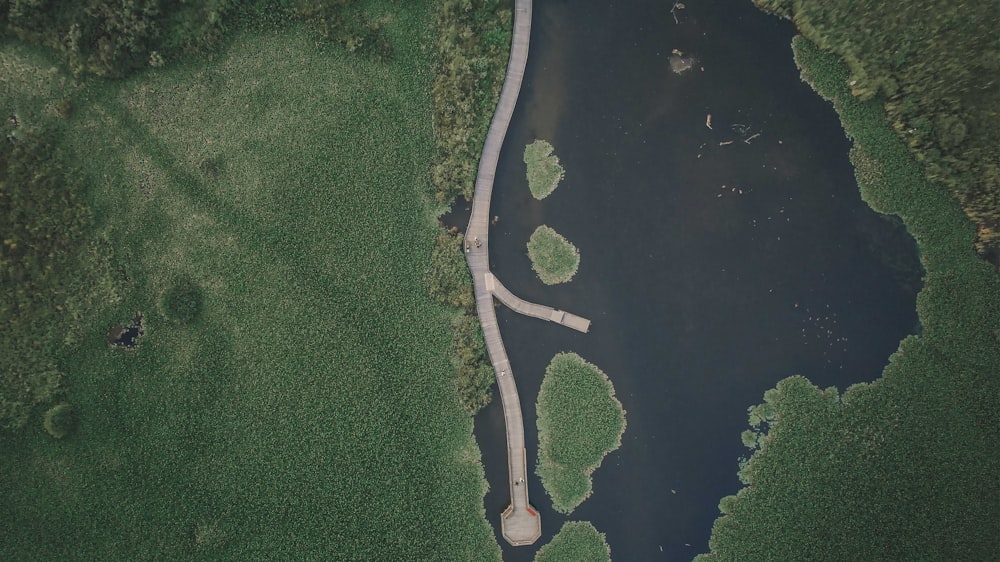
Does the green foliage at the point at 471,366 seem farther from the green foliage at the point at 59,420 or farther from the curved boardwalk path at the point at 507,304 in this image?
the green foliage at the point at 59,420

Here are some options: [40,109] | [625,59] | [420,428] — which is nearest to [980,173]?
[625,59]

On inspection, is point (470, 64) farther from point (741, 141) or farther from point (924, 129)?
point (924, 129)

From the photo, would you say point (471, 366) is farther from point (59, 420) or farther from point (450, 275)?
point (59, 420)

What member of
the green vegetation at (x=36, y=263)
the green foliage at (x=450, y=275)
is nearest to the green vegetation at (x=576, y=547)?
the green foliage at (x=450, y=275)

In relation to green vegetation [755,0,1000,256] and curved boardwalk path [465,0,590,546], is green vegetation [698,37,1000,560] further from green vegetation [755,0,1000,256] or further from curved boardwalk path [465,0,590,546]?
curved boardwalk path [465,0,590,546]

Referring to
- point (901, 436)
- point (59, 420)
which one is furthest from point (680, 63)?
point (59, 420)

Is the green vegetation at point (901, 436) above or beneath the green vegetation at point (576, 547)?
above
